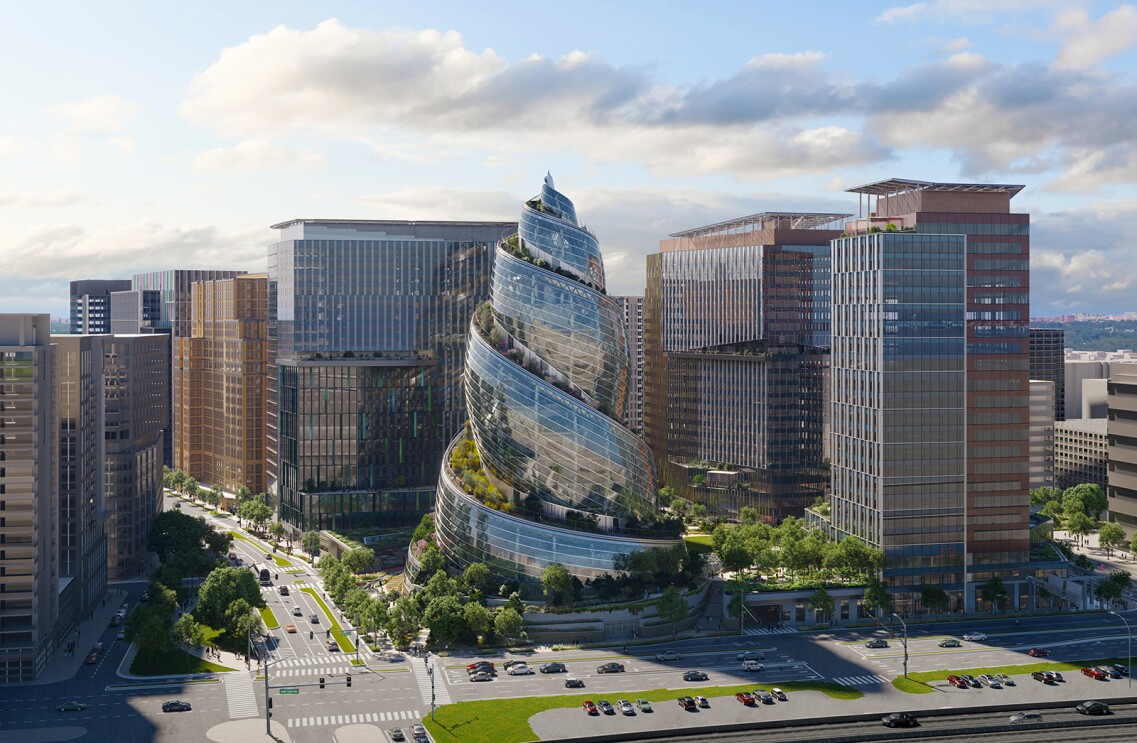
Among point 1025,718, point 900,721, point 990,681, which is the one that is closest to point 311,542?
point 900,721

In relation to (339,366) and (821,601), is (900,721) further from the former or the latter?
(339,366)

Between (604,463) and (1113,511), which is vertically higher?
(604,463)

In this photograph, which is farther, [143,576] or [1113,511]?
[1113,511]

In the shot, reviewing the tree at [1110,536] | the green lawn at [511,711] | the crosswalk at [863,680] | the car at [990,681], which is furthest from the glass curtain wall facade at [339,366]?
the tree at [1110,536]

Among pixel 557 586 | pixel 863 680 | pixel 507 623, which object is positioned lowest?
pixel 863 680

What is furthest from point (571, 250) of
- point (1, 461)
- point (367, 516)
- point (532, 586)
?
point (1, 461)

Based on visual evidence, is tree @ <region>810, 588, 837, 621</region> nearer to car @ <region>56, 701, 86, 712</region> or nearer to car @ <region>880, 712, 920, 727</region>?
car @ <region>880, 712, 920, 727</region>

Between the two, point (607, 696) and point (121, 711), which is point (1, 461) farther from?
point (607, 696)
